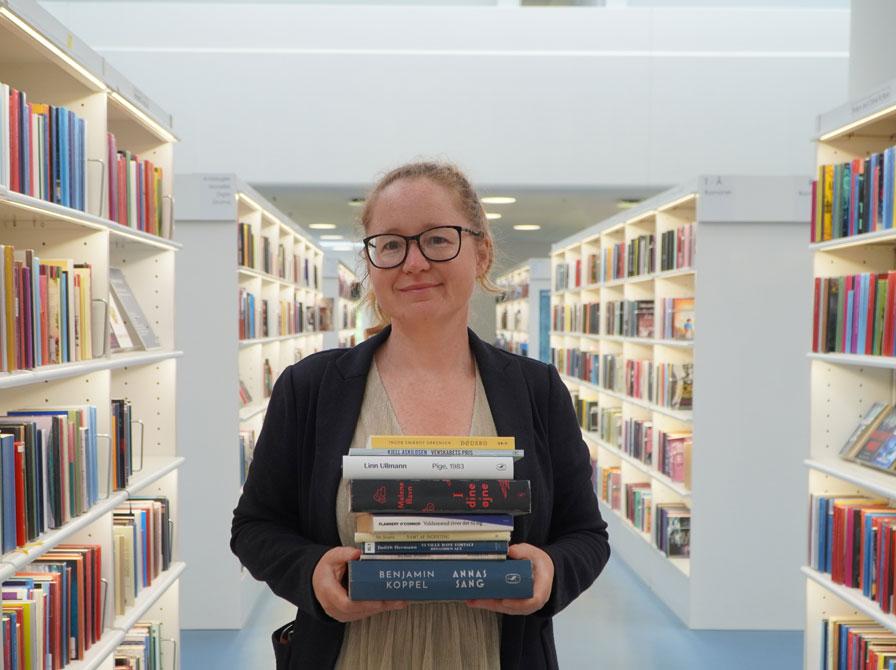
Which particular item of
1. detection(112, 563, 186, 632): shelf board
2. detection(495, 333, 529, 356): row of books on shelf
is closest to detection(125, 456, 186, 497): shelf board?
detection(112, 563, 186, 632): shelf board

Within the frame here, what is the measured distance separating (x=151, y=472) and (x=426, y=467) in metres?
2.03

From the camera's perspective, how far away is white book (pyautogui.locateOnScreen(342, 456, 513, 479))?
4.15 ft

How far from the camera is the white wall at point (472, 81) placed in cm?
930

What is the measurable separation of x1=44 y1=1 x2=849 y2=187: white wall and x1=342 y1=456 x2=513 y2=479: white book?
829cm

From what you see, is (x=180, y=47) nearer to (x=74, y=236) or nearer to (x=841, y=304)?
(x=74, y=236)

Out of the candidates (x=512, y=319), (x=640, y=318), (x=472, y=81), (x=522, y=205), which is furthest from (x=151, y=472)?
(x=512, y=319)

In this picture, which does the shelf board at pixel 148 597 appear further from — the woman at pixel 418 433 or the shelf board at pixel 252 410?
the shelf board at pixel 252 410

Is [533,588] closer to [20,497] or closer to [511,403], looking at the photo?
[511,403]

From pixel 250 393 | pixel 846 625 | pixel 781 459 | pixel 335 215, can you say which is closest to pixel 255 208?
pixel 250 393

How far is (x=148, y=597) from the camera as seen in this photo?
2.91m

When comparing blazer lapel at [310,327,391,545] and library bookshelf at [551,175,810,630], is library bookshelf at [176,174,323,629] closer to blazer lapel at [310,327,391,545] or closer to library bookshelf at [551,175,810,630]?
library bookshelf at [551,175,810,630]

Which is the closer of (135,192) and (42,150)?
(42,150)

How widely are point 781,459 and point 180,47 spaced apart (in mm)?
7762

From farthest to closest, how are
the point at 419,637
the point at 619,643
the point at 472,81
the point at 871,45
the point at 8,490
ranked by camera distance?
1. the point at 472,81
2. the point at 619,643
3. the point at 871,45
4. the point at 8,490
5. the point at 419,637
